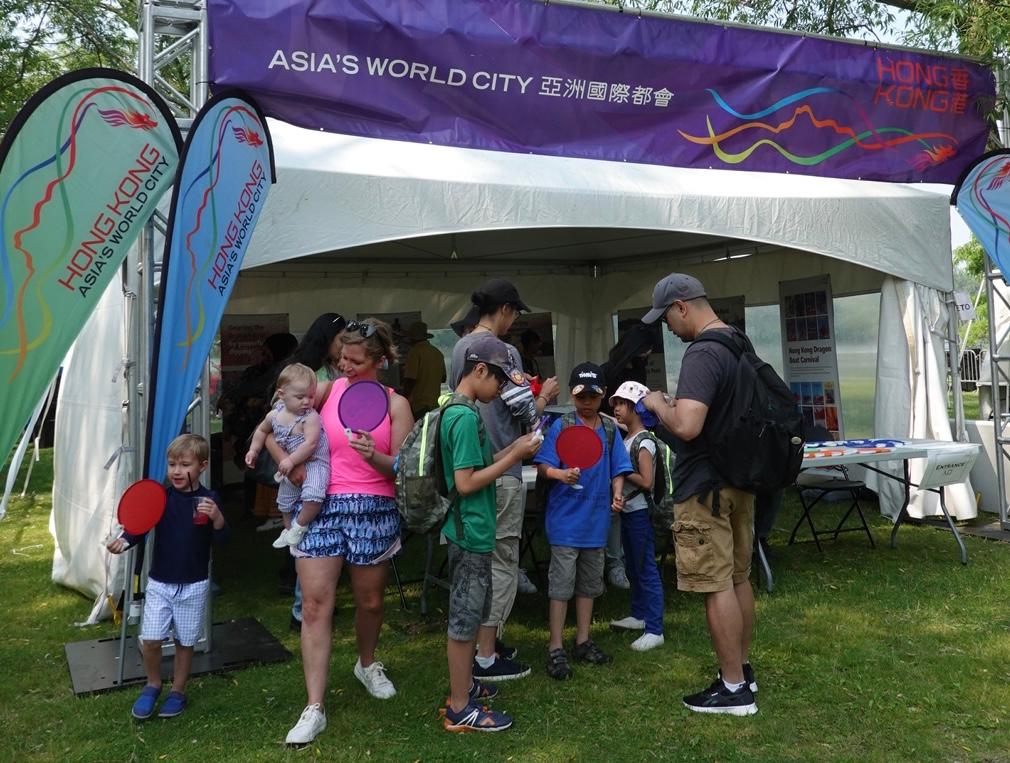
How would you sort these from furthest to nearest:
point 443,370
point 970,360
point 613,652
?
point 970,360 < point 443,370 < point 613,652

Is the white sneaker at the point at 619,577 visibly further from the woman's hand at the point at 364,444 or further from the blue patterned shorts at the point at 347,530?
the woman's hand at the point at 364,444

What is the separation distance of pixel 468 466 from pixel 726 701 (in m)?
1.39

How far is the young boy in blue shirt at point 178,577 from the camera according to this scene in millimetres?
3363

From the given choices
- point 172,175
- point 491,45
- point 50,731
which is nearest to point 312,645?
point 50,731

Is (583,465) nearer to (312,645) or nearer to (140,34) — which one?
(312,645)

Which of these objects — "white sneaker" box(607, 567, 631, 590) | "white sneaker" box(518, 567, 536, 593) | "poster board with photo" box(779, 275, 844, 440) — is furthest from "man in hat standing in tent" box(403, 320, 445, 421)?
"poster board with photo" box(779, 275, 844, 440)

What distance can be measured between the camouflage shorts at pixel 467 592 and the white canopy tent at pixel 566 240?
216 centimetres

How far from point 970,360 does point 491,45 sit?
55.2 ft

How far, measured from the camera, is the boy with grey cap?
3.19 metres

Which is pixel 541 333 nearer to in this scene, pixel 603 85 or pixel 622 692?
pixel 603 85

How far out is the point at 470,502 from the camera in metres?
3.10

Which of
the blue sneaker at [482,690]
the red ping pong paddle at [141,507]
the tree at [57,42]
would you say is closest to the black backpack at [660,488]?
the blue sneaker at [482,690]

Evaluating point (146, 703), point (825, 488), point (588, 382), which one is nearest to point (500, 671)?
point (588, 382)

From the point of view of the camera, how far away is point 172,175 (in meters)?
3.72
